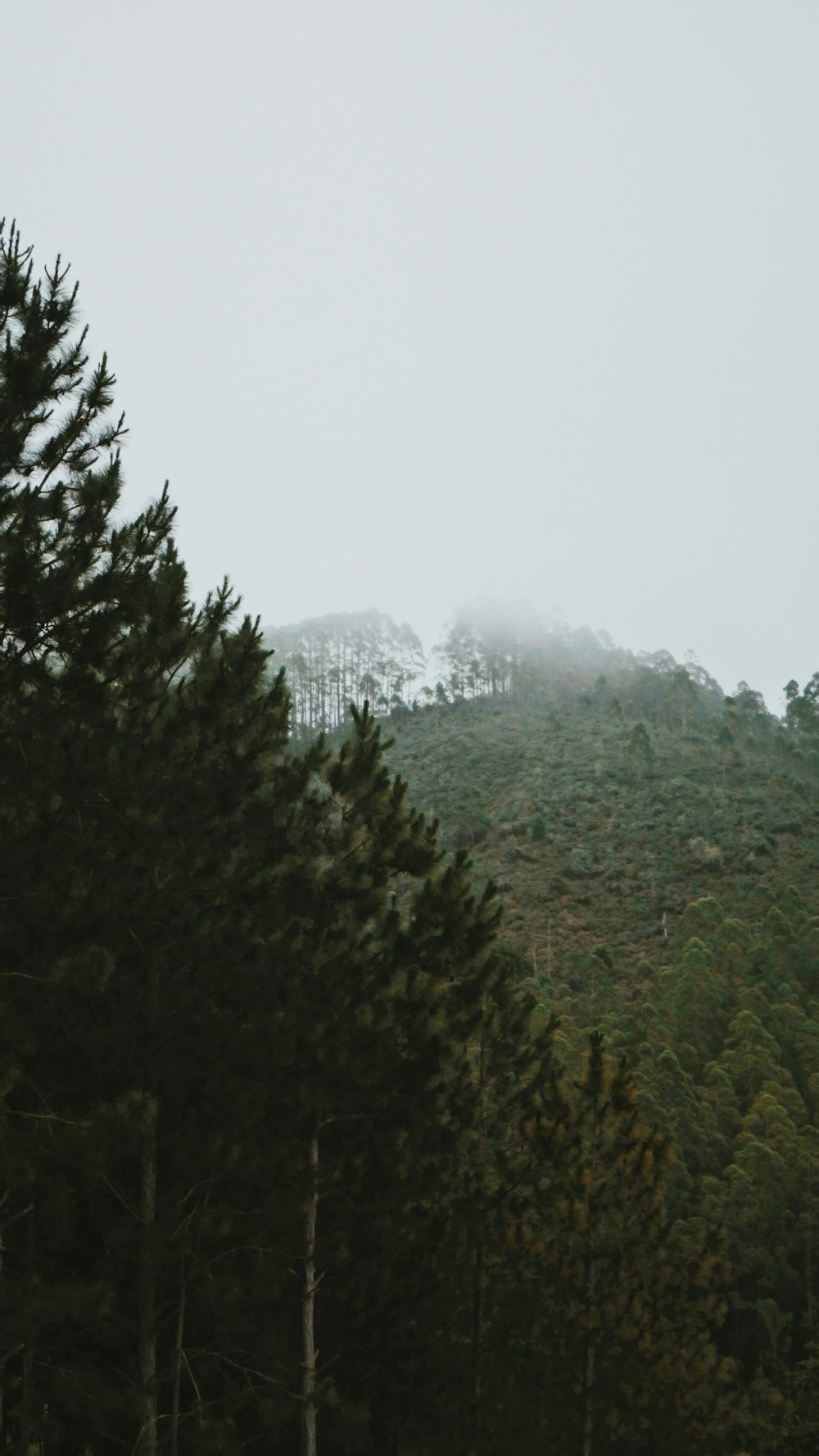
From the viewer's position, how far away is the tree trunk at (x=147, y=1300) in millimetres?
6617

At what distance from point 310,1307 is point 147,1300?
2.58 metres

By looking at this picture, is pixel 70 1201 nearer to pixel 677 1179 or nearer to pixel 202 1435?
pixel 202 1435

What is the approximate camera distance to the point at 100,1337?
23.7 ft

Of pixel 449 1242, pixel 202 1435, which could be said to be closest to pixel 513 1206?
pixel 449 1242

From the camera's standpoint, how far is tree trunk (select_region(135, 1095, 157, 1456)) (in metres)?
6.62

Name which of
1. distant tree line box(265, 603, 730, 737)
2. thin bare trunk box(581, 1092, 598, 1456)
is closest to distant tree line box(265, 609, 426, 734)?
distant tree line box(265, 603, 730, 737)

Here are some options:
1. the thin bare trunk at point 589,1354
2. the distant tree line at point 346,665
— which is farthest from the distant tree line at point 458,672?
the thin bare trunk at point 589,1354

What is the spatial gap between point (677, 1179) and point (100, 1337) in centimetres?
2503

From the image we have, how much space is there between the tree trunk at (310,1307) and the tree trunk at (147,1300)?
1.77 metres

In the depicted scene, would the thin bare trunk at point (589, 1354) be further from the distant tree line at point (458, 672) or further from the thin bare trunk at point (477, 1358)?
the distant tree line at point (458, 672)

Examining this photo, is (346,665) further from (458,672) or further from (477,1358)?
(477,1358)

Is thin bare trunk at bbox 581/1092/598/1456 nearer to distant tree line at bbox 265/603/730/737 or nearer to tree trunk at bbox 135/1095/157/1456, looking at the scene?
tree trunk at bbox 135/1095/157/1456

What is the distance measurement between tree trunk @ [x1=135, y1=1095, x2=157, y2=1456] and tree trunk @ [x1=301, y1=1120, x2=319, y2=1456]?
5.80ft

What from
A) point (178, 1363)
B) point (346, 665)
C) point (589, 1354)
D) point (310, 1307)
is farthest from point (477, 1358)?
point (346, 665)
